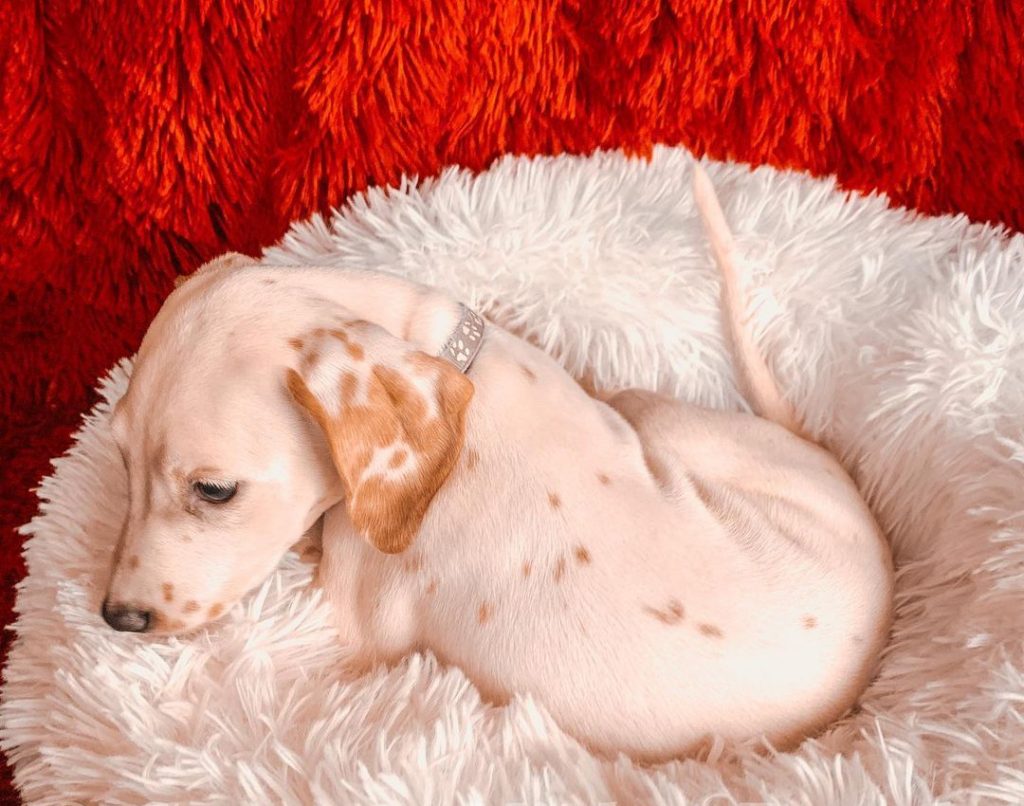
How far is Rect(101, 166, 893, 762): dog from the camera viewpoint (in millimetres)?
1162

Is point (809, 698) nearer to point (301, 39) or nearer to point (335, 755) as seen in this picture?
point (335, 755)

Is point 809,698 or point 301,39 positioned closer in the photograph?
point 809,698

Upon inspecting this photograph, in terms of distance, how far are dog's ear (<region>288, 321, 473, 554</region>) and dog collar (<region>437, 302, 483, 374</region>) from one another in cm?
13

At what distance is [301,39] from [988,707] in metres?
1.34

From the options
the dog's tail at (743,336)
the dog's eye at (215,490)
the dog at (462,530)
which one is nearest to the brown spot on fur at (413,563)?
the dog at (462,530)

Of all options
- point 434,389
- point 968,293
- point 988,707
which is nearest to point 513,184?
point 434,389

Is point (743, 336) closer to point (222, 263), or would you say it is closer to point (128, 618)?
point (222, 263)

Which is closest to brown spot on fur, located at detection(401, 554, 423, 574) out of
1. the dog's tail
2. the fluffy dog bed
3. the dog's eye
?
the fluffy dog bed

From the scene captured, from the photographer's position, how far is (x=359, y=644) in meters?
1.33

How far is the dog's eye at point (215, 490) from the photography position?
1.17 meters

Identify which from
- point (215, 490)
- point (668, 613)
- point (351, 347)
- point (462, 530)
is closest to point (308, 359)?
point (351, 347)

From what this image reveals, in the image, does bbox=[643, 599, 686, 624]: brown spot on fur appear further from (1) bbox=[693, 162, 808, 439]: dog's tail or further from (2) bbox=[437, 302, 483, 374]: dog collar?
(1) bbox=[693, 162, 808, 439]: dog's tail

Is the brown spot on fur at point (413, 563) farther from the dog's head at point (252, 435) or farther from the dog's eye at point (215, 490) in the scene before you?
the dog's eye at point (215, 490)

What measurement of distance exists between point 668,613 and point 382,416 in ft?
1.31
